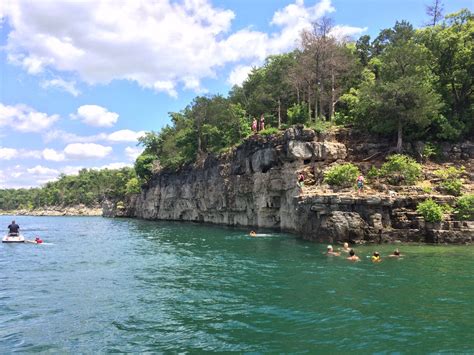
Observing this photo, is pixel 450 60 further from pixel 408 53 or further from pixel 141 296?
pixel 141 296

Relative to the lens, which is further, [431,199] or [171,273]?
→ [431,199]

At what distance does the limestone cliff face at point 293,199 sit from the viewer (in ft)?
93.7

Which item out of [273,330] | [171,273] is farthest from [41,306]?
[273,330]

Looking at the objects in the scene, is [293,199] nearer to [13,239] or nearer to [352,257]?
[352,257]

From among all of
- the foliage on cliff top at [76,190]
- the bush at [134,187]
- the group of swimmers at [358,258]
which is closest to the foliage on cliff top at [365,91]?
the group of swimmers at [358,258]

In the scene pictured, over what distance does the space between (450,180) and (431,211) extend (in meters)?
5.47

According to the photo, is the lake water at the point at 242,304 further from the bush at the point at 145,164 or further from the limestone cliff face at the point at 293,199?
the bush at the point at 145,164

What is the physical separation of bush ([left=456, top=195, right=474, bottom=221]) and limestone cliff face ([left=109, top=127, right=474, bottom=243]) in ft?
1.80

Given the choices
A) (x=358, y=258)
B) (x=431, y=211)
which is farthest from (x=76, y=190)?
(x=358, y=258)

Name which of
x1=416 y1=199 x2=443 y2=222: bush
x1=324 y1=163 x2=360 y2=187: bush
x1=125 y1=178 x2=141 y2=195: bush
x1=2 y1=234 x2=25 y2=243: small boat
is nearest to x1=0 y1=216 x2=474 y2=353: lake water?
x1=416 y1=199 x2=443 y2=222: bush

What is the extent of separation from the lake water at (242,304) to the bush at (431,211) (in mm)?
3201

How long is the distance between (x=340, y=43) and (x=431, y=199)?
26.8m

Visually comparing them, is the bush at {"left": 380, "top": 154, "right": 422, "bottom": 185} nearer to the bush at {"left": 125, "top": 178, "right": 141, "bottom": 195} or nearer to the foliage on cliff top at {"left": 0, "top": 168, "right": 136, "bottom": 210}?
the bush at {"left": 125, "top": 178, "right": 141, "bottom": 195}

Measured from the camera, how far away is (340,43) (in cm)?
4822
